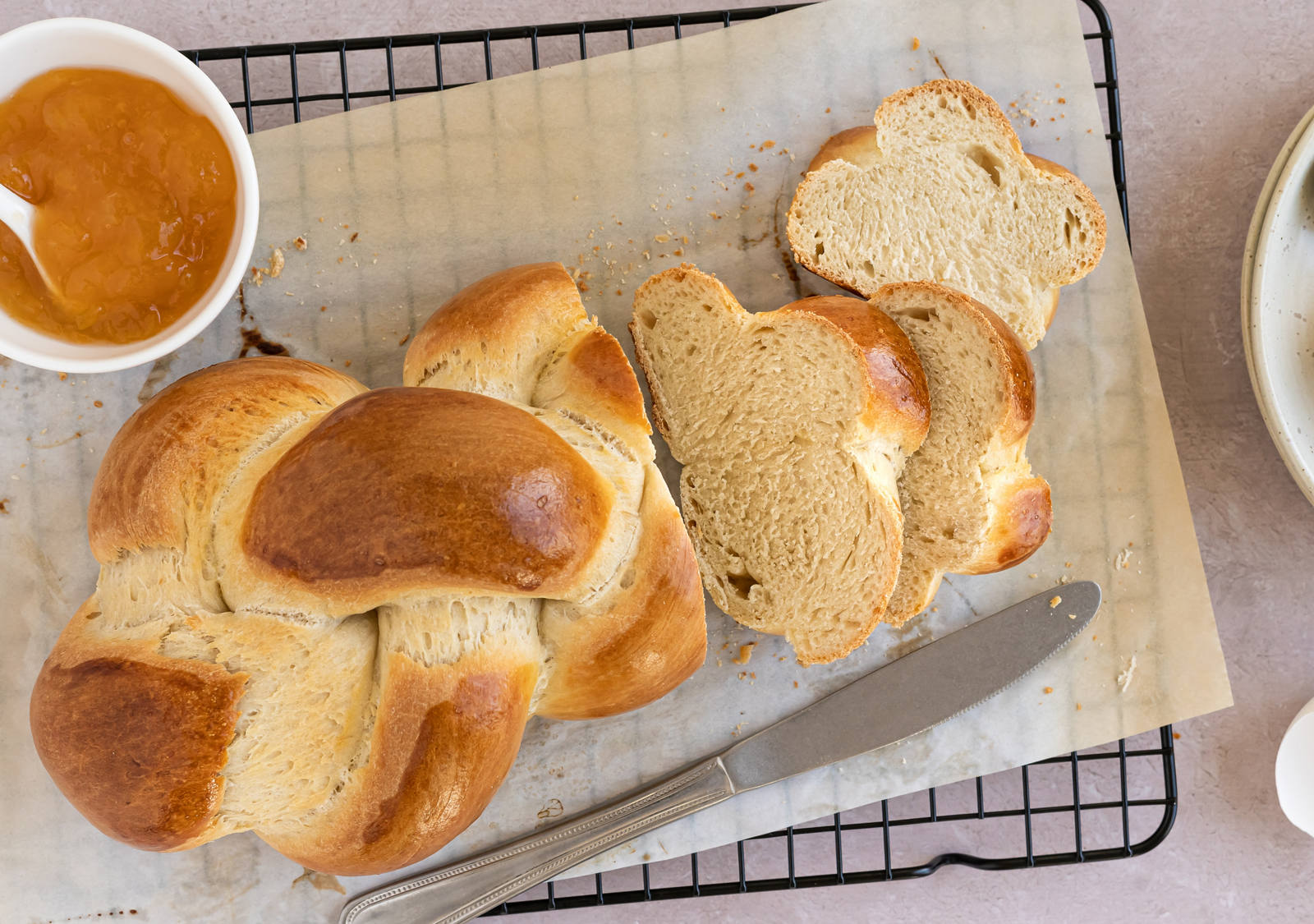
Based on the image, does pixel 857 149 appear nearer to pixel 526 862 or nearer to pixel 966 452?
pixel 966 452

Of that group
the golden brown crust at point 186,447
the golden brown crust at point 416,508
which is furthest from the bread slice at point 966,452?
the golden brown crust at point 186,447

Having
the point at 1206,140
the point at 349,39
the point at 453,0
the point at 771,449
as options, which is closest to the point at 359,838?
the point at 771,449

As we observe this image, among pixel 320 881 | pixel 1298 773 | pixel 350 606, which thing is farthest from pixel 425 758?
pixel 1298 773

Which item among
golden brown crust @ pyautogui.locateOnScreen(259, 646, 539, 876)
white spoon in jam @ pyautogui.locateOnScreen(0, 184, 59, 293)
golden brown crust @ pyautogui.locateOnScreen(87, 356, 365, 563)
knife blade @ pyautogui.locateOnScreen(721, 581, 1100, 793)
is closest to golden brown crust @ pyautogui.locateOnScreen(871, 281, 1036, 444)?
knife blade @ pyautogui.locateOnScreen(721, 581, 1100, 793)

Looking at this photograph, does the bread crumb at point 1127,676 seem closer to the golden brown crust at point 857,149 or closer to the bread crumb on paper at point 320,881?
the golden brown crust at point 857,149

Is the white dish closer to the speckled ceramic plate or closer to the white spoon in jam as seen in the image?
the speckled ceramic plate

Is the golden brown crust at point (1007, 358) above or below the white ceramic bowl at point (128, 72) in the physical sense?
below

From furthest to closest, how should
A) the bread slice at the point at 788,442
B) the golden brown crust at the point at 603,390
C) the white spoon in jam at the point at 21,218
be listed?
1. the bread slice at the point at 788,442
2. the golden brown crust at the point at 603,390
3. the white spoon in jam at the point at 21,218
